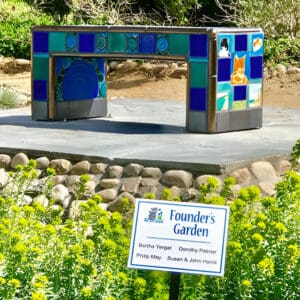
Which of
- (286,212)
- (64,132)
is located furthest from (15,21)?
(286,212)

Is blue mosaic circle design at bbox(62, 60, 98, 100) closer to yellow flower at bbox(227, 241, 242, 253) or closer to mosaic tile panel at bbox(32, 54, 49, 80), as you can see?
mosaic tile panel at bbox(32, 54, 49, 80)

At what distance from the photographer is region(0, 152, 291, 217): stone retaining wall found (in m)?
8.51

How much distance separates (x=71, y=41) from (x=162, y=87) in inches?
215

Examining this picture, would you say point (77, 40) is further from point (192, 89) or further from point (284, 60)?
point (284, 60)

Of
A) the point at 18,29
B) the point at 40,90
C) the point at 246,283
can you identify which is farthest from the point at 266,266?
the point at 18,29

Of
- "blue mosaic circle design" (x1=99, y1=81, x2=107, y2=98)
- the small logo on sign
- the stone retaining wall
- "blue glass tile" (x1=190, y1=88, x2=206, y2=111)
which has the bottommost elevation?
the stone retaining wall

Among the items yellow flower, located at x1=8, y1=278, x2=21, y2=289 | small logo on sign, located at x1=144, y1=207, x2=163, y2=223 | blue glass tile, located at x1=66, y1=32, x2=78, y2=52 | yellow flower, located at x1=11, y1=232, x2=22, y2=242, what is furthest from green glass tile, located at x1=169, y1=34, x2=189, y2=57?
yellow flower, located at x1=8, y1=278, x2=21, y2=289

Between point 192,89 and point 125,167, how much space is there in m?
1.84

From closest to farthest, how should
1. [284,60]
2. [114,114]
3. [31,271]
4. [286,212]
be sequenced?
[31,271] → [286,212] → [114,114] → [284,60]

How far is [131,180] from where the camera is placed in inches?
344

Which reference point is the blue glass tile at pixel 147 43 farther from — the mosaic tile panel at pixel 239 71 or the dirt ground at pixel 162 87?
the dirt ground at pixel 162 87

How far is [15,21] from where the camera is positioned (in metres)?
20.0

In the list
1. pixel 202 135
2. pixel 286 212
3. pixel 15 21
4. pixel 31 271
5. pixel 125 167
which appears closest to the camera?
pixel 31 271

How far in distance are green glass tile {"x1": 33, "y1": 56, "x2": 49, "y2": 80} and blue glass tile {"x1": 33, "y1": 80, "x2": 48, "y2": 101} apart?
51mm
